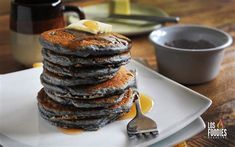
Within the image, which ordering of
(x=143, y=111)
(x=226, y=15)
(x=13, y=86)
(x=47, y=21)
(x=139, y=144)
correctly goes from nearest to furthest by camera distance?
1. (x=139, y=144)
2. (x=143, y=111)
3. (x=13, y=86)
4. (x=47, y=21)
5. (x=226, y=15)

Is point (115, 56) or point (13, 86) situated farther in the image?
point (13, 86)

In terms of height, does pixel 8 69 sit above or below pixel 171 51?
below

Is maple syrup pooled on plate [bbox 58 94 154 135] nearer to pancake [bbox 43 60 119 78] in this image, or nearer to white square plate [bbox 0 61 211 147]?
white square plate [bbox 0 61 211 147]

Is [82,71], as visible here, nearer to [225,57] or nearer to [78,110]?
[78,110]

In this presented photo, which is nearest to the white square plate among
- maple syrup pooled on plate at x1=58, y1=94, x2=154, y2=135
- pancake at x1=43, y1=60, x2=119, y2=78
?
maple syrup pooled on plate at x1=58, y1=94, x2=154, y2=135

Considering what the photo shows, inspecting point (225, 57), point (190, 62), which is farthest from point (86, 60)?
point (225, 57)

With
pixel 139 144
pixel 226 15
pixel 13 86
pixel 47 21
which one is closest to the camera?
pixel 139 144

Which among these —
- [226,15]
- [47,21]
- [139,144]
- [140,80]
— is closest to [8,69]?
[47,21]

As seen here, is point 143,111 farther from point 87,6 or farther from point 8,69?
point 87,6
